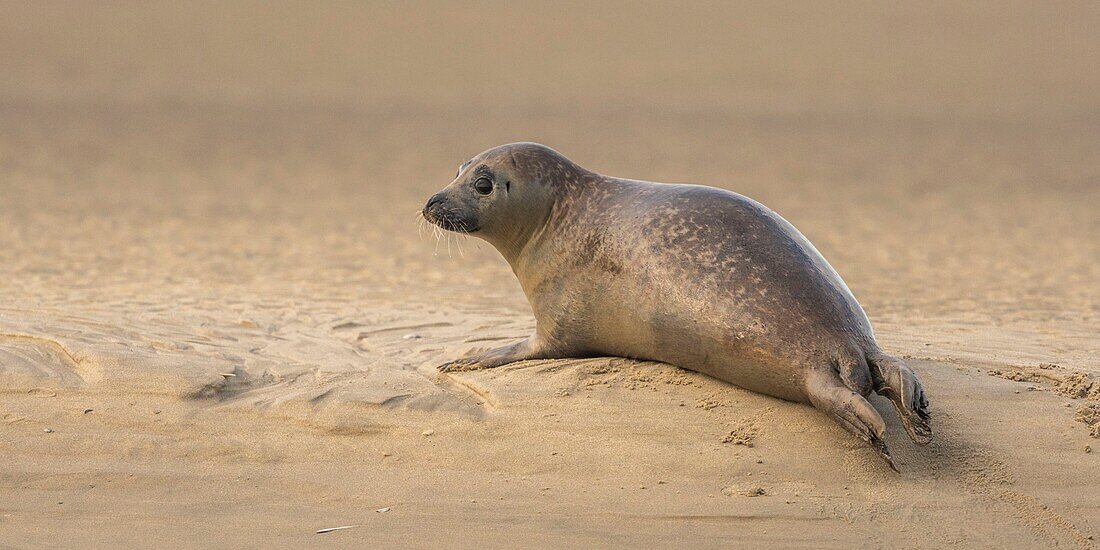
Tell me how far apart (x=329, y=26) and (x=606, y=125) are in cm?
1262

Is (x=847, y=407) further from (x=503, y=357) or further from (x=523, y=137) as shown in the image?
(x=523, y=137)

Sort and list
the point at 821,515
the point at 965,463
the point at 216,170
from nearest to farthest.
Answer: the point at 821,515 → the point at 965,463 → the point at 216,170

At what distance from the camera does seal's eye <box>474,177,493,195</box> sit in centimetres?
541

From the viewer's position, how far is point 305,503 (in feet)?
13.2

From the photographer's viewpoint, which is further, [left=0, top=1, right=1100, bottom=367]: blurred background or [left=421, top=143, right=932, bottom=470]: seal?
[left=0, top=1, right=1100, bottom=367]: blurred background

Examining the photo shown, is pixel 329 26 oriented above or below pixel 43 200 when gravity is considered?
above

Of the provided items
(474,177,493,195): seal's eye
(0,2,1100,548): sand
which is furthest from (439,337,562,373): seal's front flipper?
(474,177,493,195): seal's eye

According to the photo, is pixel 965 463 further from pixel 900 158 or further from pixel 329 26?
pixel 329 26

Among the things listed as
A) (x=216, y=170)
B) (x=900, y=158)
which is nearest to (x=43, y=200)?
(x=216, y=170)

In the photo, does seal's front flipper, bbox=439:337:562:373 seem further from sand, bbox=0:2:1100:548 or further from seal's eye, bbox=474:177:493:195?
seal's eye, bbox=474:177:493:195

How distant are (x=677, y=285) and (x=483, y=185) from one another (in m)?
1.13

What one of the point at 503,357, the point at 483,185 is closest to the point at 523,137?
the point at 483,185

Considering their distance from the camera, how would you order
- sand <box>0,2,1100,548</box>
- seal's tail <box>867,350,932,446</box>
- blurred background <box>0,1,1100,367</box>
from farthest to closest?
1. blurred background <box>0,1,1100,367</box>
2. seal's tail <box>867,350,932,446</box>
3. sand <box>0,2,1100,548</box>

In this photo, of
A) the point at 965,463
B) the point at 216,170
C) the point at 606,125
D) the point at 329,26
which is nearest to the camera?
the point at 965,463
